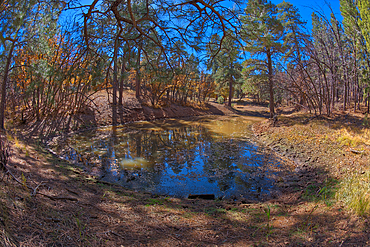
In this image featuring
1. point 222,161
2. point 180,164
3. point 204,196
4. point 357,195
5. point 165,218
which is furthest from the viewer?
point 222,161

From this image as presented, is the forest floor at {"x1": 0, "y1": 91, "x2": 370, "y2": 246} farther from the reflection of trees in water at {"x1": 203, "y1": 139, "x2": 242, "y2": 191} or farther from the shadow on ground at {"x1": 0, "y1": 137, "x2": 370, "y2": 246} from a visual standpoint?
the reflection of trees in water at {"x1": 203, "y1": 139, "x2": 242, "y2": 191}

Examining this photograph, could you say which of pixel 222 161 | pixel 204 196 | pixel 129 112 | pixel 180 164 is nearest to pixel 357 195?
pixel 204 196

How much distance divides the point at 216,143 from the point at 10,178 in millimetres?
8674

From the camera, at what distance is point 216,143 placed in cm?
1055

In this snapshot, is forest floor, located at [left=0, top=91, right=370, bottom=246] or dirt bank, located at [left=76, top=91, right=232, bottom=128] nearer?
forest floor, located at [left=0, top=91, right=370, bottom=246]

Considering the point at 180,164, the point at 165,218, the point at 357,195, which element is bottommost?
the point at 180,164

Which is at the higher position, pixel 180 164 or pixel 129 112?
pixel 129 112

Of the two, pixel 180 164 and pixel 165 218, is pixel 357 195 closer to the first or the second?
pixel 165 218

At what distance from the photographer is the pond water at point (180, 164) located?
537cm

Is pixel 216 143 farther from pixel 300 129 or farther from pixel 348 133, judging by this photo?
pixel 348 133

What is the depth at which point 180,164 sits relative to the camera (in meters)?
7.20

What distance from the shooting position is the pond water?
17.6ft

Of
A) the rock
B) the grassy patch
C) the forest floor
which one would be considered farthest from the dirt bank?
the grassy patch

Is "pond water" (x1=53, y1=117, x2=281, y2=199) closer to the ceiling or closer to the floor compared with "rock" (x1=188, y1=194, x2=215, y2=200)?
closer to the ceiling
